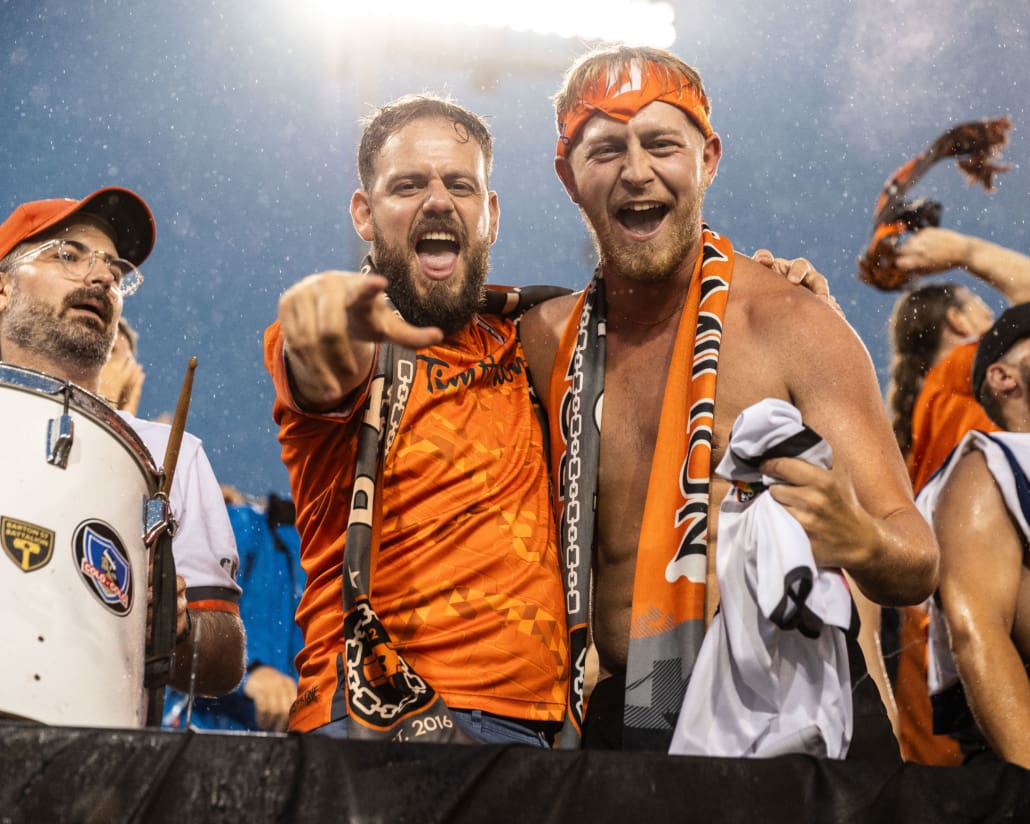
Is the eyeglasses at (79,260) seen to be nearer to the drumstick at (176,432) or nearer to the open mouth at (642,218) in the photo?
the drumstick at (176,432)

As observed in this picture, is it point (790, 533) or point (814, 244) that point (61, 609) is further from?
point (814, 244)

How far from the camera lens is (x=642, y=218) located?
5.96 feet

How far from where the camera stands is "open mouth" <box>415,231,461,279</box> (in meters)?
1.79

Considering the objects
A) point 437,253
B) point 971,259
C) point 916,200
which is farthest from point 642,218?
point 916,200

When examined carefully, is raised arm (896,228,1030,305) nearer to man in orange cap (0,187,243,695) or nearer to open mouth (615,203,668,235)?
open mouth (615,203,668,235)

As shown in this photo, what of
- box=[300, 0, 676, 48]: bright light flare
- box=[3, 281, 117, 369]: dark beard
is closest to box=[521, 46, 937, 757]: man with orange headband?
box=[3, 281, 117, 369]: dark beard

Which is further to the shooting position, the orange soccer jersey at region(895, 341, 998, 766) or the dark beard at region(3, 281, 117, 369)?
the orange soccer jersey at region(895, 341, 998, 766)

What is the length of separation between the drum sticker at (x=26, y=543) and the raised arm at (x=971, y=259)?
242cm

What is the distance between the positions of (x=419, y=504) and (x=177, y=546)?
72 cm

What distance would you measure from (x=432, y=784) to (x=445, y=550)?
55 centimetres

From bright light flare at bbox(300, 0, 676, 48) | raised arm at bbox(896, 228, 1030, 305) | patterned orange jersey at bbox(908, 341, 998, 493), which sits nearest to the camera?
patterned orange jersey at bbox(908, 341, 998, 493)

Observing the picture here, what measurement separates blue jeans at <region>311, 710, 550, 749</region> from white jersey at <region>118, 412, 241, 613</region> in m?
0.66

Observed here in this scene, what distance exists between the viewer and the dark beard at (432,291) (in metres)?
1.77

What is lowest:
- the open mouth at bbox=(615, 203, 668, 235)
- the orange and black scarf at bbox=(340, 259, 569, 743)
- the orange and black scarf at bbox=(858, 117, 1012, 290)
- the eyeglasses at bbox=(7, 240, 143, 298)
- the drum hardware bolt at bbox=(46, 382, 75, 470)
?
the orange and black scarf at bbox=(340, 259, 569, 743)
